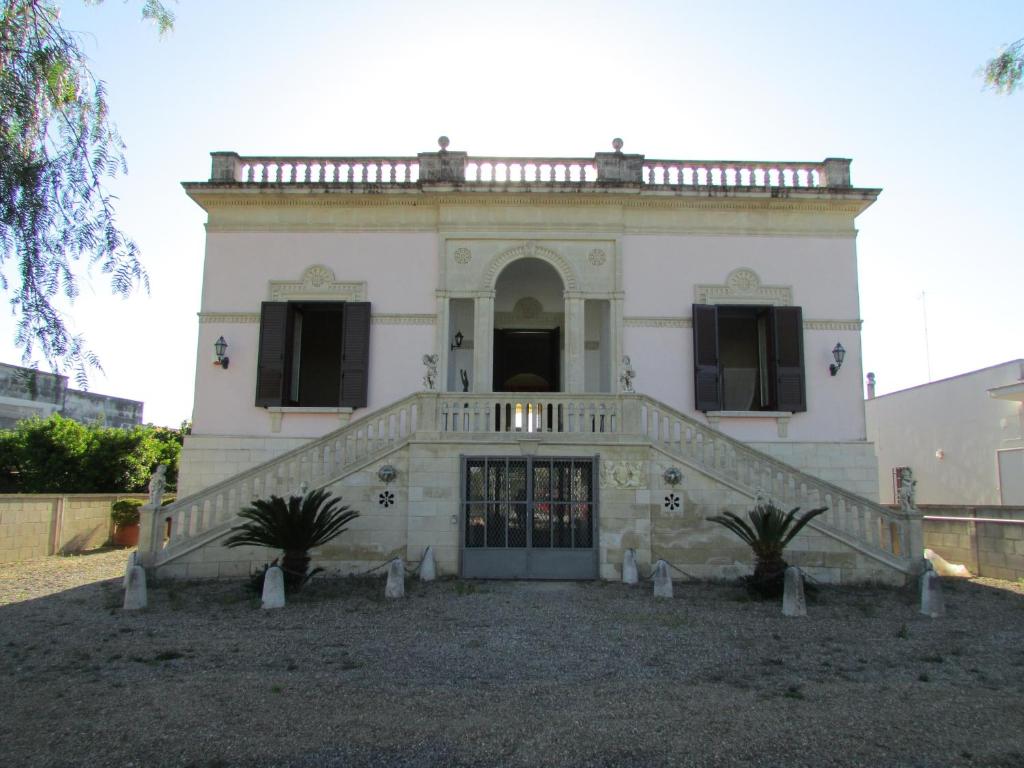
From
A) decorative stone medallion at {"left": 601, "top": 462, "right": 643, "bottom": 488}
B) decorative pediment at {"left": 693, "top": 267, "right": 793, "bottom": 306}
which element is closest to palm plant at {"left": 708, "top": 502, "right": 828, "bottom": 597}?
decorative stone medallion at {"left": 601, "top": 462, "right": 643, "bottom": 488}

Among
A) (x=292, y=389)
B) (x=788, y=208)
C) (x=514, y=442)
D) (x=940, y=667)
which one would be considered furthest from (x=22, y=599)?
(x=788, y=208)

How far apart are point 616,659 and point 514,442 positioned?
502 cm

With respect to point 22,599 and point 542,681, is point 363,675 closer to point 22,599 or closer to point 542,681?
point 542,681

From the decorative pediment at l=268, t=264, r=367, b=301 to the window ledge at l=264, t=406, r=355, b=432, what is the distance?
7.30 feet

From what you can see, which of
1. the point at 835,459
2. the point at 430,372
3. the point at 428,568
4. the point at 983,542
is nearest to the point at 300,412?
the point at 430,372

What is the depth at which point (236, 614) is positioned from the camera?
29.2 ft

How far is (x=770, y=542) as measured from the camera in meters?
9.88

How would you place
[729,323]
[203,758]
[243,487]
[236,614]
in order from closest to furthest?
1. [203,758]
2. [236,614]
3. [243,487]
4. [729,323]

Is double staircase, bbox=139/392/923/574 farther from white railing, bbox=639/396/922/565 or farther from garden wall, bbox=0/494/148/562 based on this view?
garden wall, bbox=0/494/148/562

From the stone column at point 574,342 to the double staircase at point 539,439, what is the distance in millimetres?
1796

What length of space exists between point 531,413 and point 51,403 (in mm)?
11629

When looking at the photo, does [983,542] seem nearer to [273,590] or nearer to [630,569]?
[630,569]

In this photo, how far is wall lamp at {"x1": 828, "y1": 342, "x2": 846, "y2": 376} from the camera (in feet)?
44.2

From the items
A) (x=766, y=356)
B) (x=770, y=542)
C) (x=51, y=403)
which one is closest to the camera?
(x=770, y=542)
